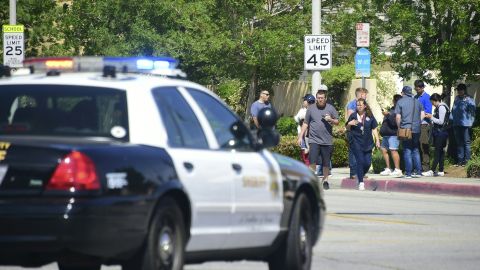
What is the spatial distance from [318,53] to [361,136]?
3.43m

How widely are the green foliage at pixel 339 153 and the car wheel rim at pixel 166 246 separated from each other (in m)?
22.4

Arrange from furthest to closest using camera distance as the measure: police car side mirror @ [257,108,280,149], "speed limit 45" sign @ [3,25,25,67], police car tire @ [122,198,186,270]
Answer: "speed limit 45" sign @ [3,25,25,67]
police car side mirror @ [257,108,280,149]
police car tire @ [122,198,186,270]

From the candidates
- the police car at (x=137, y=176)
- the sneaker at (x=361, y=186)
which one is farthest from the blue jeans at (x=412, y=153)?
the police car at (x=137, y=176)

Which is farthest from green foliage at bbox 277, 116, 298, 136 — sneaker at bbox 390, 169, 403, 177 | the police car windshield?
the police car windshield

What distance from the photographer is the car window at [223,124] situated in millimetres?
10375

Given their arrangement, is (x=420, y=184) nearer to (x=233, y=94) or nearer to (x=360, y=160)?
(x=360, y=160)

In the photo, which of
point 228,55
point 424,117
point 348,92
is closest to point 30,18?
point 228,55

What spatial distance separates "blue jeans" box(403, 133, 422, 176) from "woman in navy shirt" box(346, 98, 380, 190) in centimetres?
97

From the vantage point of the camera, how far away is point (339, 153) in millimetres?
31891

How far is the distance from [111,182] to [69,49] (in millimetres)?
40624

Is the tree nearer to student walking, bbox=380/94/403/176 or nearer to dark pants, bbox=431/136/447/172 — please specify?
student walking, bbox=380/94/403/176

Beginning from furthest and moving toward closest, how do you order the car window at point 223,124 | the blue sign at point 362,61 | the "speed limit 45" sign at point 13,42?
the "speed limit 45" sign at point 13,42 → the blue sign at point 362,61 → the car window at point 223,124

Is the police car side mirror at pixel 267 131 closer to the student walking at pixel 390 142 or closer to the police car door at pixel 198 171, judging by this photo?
the police car door at pixel 198 171

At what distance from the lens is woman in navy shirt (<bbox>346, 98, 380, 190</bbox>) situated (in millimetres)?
24812
